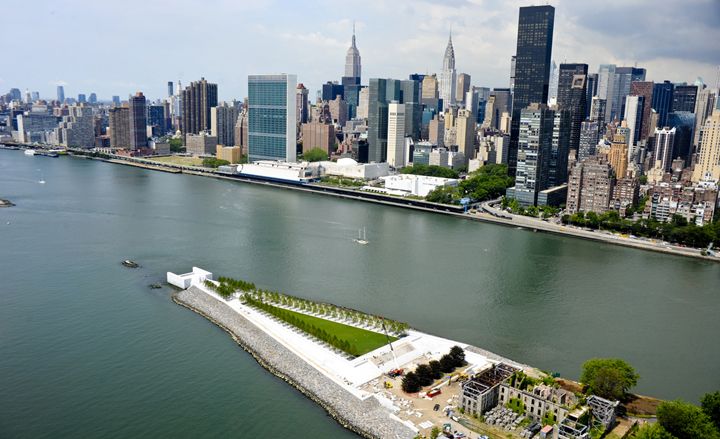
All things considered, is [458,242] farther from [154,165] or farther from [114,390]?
[154,165]

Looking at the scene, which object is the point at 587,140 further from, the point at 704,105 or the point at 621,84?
the point at 621,84

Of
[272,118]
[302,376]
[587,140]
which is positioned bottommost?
[302,376]

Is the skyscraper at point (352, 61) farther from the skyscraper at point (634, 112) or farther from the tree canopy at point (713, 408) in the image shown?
the tree canopy at point (713, 408)

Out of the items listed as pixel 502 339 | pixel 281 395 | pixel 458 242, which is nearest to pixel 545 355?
pixel 502 339

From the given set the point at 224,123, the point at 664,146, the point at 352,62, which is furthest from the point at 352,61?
the point at 664,146

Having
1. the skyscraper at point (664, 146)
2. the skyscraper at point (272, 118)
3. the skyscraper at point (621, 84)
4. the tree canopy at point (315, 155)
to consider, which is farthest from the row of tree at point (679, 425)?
the skyscraper at point (621, 84)

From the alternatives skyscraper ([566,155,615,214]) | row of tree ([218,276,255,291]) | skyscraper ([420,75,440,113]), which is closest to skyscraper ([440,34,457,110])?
skyscraper ([420,75,440,113])

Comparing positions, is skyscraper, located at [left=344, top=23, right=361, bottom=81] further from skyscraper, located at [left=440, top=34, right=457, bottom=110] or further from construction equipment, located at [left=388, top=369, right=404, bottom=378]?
construction equipment, located at [left=388, top=369, right=404, bottom=378]
